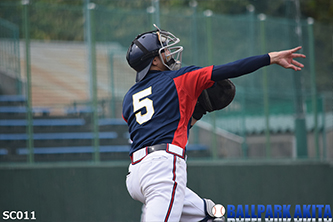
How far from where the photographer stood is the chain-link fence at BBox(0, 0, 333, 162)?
7.53m

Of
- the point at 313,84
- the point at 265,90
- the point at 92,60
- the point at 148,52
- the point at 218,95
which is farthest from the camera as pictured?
the point at 313,84

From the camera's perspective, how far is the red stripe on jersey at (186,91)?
147 inches

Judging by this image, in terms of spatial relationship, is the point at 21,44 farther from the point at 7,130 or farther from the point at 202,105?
the point at 202,105

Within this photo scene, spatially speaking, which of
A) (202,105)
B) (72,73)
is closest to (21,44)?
(72,73)

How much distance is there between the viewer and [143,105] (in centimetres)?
386

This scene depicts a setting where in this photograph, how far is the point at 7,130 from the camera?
24.1ft

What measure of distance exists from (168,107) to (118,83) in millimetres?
4438

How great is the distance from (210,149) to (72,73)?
2674 millimetres

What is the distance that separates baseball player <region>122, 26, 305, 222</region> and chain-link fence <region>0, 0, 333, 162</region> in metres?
3.71

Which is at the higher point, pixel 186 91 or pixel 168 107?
pixel 186 91

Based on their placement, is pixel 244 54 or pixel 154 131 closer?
pixel 154 131

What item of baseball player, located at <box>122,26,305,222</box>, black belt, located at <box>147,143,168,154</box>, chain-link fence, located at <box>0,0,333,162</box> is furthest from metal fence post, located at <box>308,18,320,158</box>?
black belt, located at <box>147,143,168,154</box>

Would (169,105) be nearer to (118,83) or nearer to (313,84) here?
(118,83)

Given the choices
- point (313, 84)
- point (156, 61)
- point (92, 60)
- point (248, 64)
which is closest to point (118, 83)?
point (92, 60)
